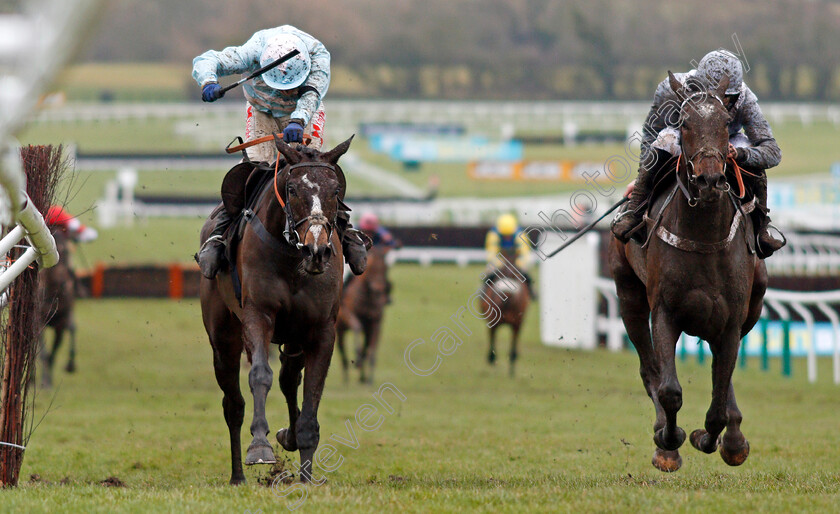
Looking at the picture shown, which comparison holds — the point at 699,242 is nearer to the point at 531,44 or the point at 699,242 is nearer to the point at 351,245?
the point at 351,245

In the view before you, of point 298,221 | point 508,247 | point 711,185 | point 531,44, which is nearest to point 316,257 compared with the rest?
point 298,221

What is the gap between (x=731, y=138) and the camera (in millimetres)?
6863

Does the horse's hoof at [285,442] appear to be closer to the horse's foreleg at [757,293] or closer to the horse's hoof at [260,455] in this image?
the horse's hoof at [260,455]

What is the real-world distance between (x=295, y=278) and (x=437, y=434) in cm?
434

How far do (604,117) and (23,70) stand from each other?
137 feet

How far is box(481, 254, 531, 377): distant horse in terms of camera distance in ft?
50.5

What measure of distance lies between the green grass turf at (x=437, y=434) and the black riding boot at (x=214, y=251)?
1.22m

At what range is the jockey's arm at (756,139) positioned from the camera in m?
6.36

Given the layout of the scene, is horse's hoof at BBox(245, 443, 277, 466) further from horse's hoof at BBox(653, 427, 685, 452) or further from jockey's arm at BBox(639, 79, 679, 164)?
jockey's arm at BBox(639, 79, 679, 164)

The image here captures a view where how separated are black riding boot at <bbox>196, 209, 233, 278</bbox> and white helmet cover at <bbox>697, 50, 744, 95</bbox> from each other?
9.21 feet

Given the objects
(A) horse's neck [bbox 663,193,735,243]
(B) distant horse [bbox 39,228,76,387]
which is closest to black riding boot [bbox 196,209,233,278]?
(A) horse's neck [bbox 663,193,735,243]

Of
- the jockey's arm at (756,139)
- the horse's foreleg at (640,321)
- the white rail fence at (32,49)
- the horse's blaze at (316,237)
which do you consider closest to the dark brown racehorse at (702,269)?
the jockey's arm at (756,139)

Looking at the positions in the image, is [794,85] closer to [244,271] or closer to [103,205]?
[103,205]

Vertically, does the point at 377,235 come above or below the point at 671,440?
above
